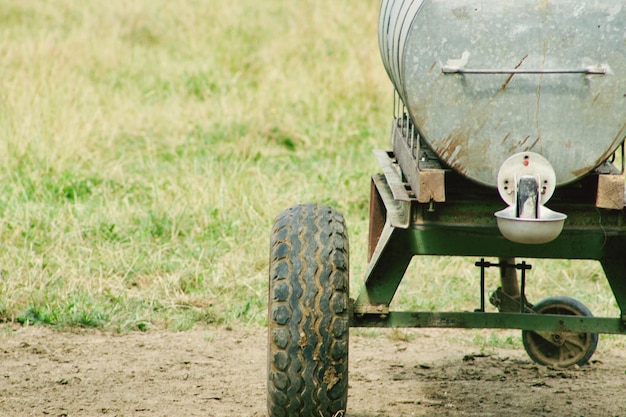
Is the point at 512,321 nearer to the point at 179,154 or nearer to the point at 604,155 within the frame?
the point at 604,155

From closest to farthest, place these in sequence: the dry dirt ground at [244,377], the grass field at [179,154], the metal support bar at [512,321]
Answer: the metal support bar at [512,321] < the dry dirt ground at [244,377] < the grass field at [179,154]

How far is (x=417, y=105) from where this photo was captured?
11.1 ft

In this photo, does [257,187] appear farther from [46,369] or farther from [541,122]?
[541,122]

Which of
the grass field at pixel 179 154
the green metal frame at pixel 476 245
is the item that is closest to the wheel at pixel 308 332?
the green metal frame at pixel 476 245

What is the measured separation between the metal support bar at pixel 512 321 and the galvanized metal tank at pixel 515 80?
57 cm

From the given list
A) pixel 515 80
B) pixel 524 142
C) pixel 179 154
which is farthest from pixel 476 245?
pixel 179 154

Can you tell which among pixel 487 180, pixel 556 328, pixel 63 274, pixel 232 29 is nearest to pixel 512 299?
pixel 556 328

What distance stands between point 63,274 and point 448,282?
2271 millimetres

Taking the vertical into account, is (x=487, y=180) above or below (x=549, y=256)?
above

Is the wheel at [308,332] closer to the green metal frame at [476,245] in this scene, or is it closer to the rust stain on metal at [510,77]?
the green metal frame at [476,245]

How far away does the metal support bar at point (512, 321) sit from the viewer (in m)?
3.71

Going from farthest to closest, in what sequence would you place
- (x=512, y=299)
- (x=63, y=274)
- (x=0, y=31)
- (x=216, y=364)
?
(x=0, y=31), (x=63, y=274), (x=216, y=364), (x=512, y=299)

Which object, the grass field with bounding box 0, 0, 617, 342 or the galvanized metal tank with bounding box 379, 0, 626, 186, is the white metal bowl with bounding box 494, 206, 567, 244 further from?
the grass field with bounding box 0, 0, 617, 342

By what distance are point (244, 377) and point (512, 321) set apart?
1.56 m
